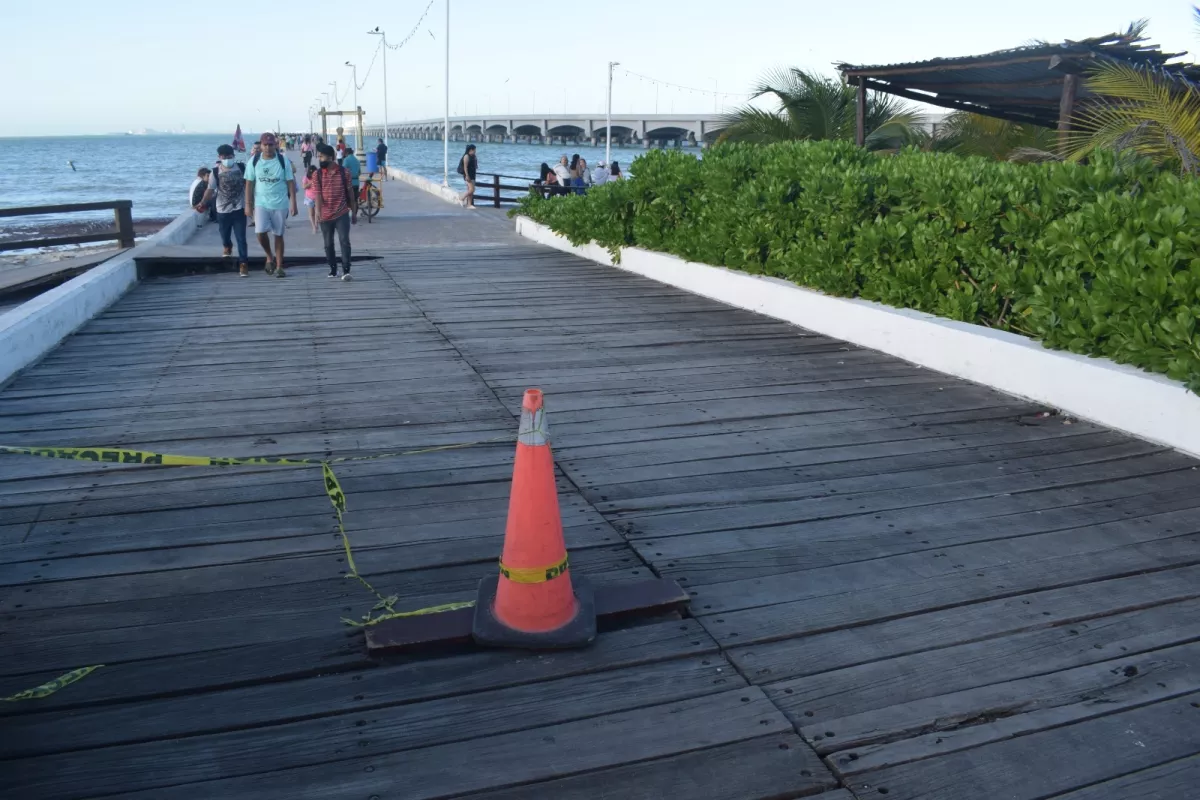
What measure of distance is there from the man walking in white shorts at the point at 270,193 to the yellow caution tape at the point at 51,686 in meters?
9.33

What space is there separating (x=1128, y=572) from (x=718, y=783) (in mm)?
2150

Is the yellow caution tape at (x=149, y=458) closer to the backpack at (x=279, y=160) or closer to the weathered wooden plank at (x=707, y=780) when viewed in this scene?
the weathered wooden plank at (x=707, y=780)

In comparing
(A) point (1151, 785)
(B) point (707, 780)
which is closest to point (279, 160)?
(B) point (707, 780)

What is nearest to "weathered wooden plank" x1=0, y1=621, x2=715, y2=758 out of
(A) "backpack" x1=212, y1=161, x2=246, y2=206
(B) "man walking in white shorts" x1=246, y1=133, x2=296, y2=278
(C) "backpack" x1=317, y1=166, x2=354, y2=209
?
(C) "backpack" x1=317, y1=166, x2=354, y2=209

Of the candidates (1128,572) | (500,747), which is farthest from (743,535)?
(500,747)

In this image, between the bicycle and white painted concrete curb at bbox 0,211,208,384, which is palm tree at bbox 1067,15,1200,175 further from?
Result: the bicycle

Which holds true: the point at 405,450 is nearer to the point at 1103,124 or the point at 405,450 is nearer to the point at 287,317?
the point at 287,317

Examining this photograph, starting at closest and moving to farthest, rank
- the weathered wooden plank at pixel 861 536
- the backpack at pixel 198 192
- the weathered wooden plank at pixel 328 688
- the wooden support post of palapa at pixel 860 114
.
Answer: the weathered wooden plank at pixel 328 688 < the weathered wooden plank at pixel 861 536 < the wooden support post of palapa at pixel 860 114 < the backpack at pixel 198 192

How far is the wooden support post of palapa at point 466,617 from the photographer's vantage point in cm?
321

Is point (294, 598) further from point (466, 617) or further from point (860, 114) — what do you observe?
point (860, 114)

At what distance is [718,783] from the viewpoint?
102 inches

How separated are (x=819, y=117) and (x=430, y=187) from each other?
20896mm

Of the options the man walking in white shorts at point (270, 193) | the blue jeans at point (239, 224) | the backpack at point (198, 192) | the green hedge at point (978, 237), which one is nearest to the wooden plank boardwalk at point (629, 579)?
the green hedge at point (978, 237)

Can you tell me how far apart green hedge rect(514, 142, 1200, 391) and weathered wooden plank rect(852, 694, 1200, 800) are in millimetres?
2819
